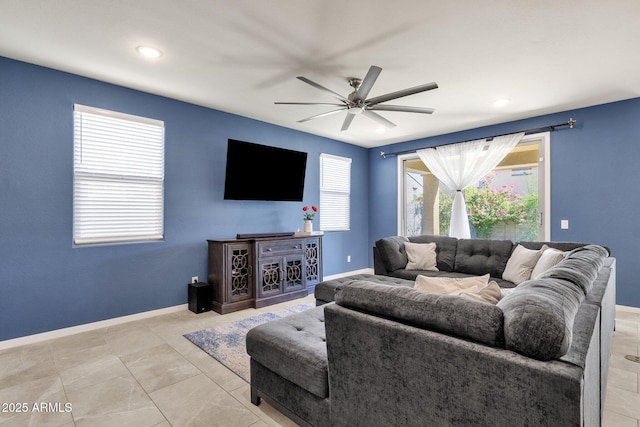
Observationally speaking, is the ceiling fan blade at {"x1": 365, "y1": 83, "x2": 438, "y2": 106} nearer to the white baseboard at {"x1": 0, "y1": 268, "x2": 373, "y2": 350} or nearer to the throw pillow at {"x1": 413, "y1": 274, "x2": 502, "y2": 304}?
the throw pillow at {"x1": 413, "y1": 274, "x2": 502, "y2": 304}

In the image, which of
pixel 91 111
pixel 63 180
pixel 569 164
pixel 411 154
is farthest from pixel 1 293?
pixel 569 164

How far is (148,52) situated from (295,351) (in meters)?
2.68

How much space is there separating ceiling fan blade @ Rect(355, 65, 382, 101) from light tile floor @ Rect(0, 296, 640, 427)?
2393 mm

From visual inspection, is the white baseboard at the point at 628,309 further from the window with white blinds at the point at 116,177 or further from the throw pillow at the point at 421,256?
the window with white blinds at the point at 116,177

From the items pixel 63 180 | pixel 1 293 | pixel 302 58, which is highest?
pixel 302 58

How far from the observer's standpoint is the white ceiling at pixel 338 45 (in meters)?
2.11

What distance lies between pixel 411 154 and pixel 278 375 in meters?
4.90

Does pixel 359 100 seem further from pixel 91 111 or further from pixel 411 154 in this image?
pixel 411 154

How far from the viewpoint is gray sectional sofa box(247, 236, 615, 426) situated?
2.96 ft

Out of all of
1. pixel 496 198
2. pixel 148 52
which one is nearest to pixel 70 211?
pixel 148 52

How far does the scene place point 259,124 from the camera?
4.60m

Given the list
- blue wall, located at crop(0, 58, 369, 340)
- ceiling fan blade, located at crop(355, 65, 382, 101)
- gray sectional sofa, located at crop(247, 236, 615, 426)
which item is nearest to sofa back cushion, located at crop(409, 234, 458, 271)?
gray sectional sofa, located at crop(247, 236, 615, 426)

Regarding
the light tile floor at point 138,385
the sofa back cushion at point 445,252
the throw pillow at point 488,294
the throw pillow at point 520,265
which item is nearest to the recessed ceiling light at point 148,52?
the light tile floor at point 138,385

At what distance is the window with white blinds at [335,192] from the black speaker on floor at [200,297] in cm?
232
